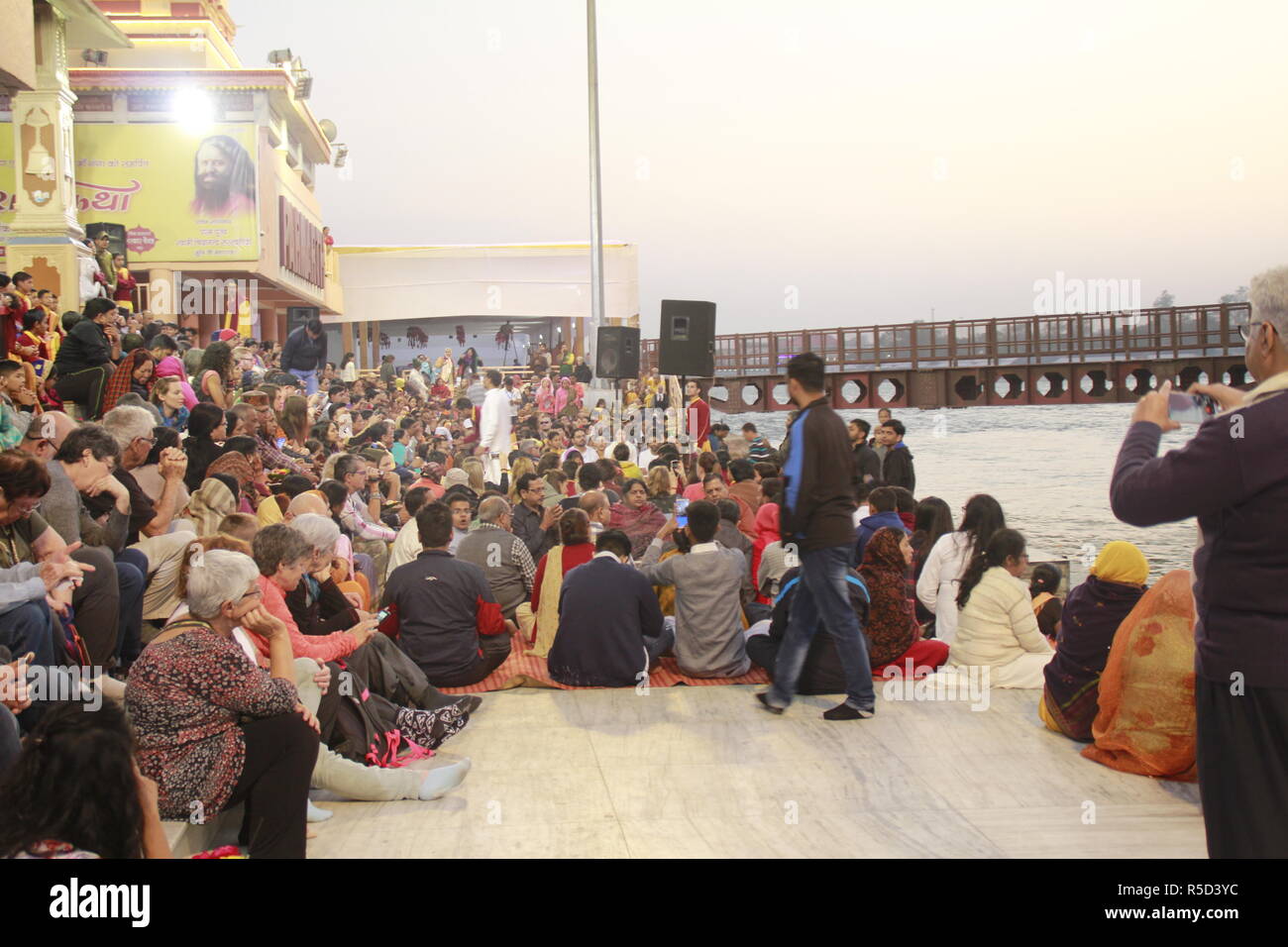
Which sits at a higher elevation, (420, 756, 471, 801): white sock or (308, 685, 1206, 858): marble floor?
(420, 756, 471, 801): white sock

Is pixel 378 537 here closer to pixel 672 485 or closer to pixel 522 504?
pixel 522 504

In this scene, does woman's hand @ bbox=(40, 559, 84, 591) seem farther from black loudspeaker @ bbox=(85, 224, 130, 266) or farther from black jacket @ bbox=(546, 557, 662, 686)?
black loudspeaker @ bbox=(85, 224, 130, 266)

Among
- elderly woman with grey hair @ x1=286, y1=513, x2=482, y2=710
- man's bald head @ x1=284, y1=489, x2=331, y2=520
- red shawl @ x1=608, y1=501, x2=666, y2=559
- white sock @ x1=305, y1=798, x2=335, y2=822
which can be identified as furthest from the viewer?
red shawl @ x1=608, y1=501, x2=666, y2=559

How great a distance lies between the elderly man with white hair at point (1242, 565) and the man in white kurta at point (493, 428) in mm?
12942

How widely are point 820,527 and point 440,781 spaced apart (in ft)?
6.88

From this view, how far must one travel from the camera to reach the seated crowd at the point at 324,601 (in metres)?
3.76

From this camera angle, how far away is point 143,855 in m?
2.66

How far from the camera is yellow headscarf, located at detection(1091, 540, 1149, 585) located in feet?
17.3

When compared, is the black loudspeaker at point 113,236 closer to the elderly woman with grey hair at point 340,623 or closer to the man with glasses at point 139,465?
the man with glasses at point 139,465

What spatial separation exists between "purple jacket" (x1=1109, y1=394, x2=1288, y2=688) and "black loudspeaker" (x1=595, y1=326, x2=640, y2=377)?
1553cm

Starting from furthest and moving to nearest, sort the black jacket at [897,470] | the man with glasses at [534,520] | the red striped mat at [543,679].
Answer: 1. the black jacket at [897,470]
2. the man with glasses at [534,520]
3. the red striped mat at [543,679]

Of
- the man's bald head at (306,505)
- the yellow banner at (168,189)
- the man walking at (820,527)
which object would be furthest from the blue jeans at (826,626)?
the yellow banner at (168,189)

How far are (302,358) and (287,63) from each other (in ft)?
47.7

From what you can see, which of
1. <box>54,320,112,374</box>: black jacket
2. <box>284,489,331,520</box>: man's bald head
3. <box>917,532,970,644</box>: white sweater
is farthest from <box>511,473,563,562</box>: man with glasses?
<box>54,320,112,374</box>: black jacket
